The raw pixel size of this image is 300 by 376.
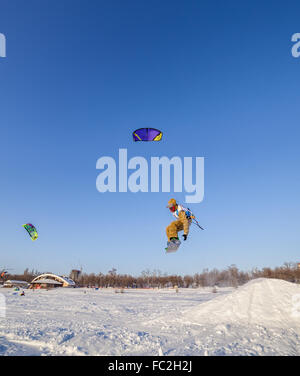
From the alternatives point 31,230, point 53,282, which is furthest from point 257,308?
point 53,282

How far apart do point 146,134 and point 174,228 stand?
5070 millimetres

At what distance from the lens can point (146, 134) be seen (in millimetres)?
10938

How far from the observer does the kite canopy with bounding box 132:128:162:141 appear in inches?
423

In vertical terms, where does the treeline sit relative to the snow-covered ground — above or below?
below

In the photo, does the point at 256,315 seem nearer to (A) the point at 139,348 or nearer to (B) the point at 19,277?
(A) the point at 139,348

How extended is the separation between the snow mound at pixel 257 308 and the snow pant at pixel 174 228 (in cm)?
279

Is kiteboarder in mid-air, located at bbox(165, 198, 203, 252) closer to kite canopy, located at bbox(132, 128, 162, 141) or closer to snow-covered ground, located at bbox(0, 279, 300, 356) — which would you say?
snow-covered ground, located at bbox(0, 279, 300, 356)

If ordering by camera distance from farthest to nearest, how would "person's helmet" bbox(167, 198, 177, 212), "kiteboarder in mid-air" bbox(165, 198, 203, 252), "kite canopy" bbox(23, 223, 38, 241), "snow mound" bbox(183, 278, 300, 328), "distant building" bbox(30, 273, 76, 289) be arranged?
"distant building" bbox(30, 273, 76, 289) < "kite canopy" bbox(23, 223, 38, 241) < "person's helmet" bbox(167, 198, 177, 212) < "kiteboarder in mid-air" bbox(165, 198, 203, 252) < "snow mound" bbox(183, 278, 300, 328)

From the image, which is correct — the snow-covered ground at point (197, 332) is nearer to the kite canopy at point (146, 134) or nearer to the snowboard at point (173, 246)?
the snowboard at point (173, 246)

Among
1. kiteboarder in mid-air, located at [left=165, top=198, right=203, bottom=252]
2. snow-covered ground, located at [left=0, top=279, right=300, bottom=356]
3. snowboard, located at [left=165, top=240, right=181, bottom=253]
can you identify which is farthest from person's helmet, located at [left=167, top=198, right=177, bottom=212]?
snow-covered ground, located at [left=0, top=279, right=300, bottom=356]

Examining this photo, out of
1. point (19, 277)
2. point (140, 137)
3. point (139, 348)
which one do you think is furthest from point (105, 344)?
point (19, 277)

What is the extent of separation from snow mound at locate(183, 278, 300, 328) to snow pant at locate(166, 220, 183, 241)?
110 inches

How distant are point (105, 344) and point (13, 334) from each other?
8.91ft

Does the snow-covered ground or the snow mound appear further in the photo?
the snow mound
